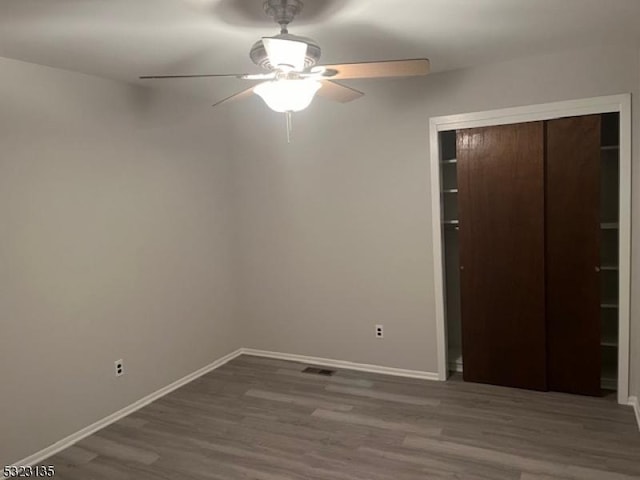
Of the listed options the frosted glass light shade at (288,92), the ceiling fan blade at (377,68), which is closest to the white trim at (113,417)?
the frosted glass light shade at (288,92)

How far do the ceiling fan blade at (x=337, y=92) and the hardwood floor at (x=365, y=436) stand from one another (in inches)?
83.1

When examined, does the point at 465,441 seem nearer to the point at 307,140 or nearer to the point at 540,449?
the point at 540,449

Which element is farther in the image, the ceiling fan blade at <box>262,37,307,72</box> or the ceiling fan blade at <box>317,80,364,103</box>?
the ceiling fan blade at <box>317,80,364,103</box>

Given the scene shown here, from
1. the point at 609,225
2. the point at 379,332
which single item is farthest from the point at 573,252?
the point at 379,332

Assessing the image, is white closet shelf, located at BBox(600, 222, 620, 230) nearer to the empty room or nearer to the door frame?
the empty room

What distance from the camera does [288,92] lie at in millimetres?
2131

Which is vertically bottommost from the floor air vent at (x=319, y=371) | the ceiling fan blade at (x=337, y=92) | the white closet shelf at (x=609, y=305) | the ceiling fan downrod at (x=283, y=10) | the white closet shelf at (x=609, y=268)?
the floor air vent at (x=319, y=371)

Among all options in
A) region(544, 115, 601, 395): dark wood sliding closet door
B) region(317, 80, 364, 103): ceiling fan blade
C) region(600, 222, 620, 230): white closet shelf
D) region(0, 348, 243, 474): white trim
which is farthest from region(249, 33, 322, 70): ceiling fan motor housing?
region(0, 348, 243, 474): white trim

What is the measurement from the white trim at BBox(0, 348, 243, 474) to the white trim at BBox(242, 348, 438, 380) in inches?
12.8

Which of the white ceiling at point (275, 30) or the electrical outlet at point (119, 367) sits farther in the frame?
the electrical outlet at point (119, 367)

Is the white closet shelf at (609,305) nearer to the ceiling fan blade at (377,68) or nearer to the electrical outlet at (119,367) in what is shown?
the ceiling fan blade at (377,68)

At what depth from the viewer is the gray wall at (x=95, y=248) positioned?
9.30 feet

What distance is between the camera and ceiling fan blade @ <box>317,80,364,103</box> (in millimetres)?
2447

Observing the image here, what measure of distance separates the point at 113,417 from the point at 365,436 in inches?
72.3
